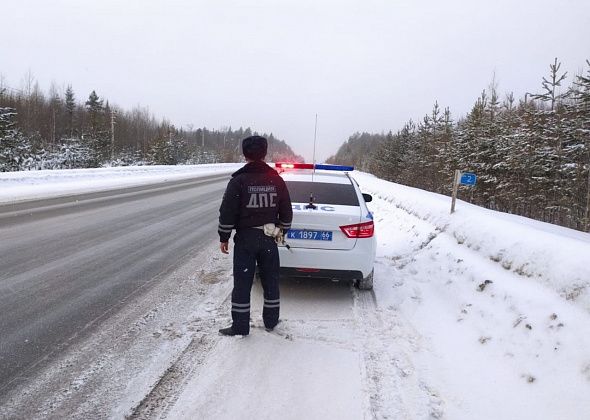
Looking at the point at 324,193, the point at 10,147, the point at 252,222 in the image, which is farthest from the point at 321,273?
the point at 10,147

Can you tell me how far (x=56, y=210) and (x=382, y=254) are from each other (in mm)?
9261

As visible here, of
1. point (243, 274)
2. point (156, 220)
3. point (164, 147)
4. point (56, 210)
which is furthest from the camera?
point (164, 147)

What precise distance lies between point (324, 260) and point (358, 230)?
0.57 m

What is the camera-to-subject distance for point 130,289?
210 inches

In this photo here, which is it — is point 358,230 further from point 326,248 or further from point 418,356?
point 418,356

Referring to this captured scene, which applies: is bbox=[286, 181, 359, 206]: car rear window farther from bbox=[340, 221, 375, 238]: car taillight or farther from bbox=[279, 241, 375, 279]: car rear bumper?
bbox=[279, 241, 375, 279]: car rear bumper

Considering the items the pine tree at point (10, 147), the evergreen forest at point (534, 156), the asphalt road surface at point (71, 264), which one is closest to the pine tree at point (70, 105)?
the pine tree at point (10, 147)

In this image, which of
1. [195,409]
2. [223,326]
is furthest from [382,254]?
[195,409]

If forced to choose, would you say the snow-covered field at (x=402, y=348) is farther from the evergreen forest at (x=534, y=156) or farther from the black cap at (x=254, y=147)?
the evergreen forest at (x=534, y=156)

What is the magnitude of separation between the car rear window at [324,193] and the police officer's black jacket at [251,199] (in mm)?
1396

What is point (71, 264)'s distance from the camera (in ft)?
20.5

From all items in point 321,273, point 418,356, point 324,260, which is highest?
point 324,260

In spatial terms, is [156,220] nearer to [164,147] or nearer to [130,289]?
[130,289]

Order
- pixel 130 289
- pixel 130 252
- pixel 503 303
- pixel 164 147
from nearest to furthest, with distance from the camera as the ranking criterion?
1. pixel 503 303
2. pixel 130 289
3. pixel 130 252
4. pixel 164 147
